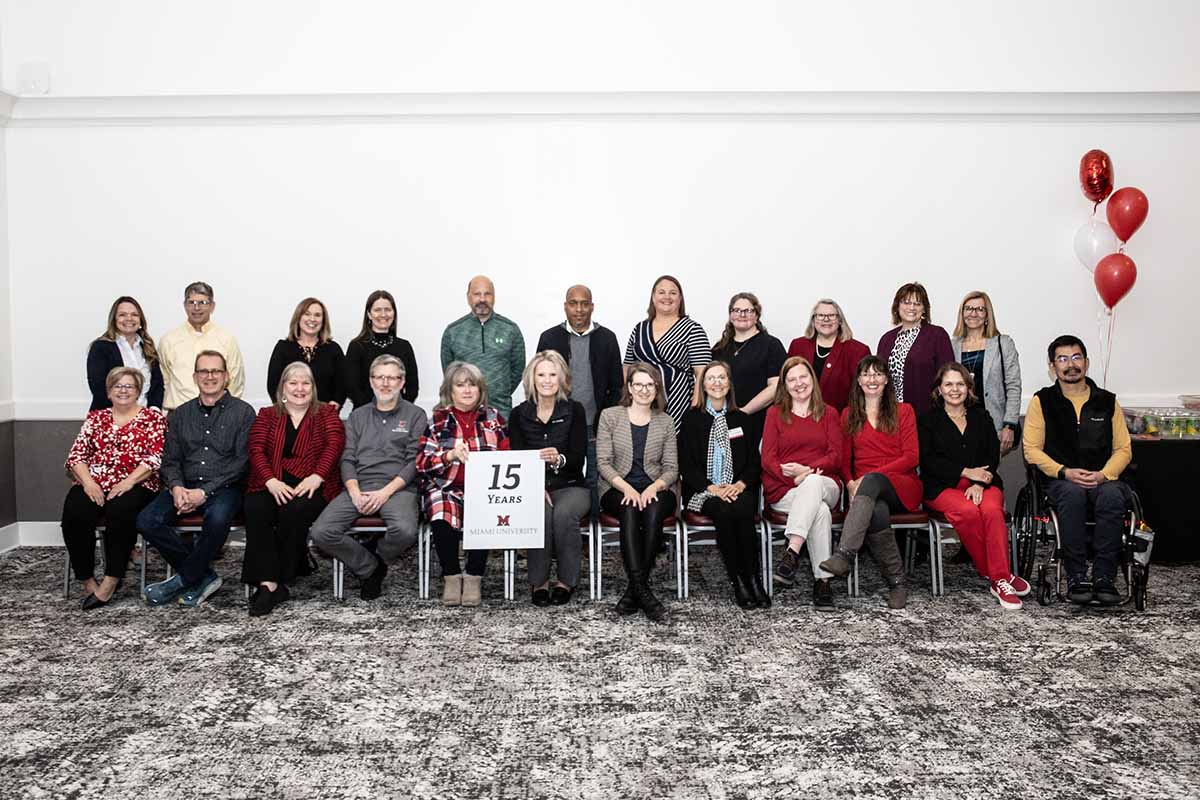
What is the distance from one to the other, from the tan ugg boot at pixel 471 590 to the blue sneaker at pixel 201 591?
1201 mm

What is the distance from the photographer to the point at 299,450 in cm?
515

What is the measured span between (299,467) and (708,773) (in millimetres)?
2863

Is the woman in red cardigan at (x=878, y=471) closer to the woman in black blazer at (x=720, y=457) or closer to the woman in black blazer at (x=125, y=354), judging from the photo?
the woman in black blazer at (x=720, y=457)

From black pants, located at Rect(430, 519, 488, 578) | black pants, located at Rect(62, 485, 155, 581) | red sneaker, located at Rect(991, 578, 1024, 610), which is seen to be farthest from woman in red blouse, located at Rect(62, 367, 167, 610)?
red sneaker, located at Rect(991, 578, 1024, 610)

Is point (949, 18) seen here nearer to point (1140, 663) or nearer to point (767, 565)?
point (767, 565)

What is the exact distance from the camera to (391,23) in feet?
21.5

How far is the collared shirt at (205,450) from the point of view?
202 inches

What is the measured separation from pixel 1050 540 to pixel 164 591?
4.34 metres

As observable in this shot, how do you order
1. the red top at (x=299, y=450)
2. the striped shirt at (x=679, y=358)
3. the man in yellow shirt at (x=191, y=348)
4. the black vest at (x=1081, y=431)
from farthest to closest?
the man in yellow shirt at (x=191, y=348) → the striped shirt at (x=679, y=358) → the black vest at (x=1081, y=431) → the red top at (x=299, y=450)

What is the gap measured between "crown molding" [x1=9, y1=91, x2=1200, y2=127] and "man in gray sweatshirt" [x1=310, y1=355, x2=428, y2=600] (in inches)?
83.9

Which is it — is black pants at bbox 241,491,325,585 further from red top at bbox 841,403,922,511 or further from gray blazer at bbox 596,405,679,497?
red top at bbox 841,403,922,511

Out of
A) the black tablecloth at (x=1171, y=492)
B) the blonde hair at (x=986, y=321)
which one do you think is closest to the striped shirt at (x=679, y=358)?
the blonde hair at (x=986, y=321)

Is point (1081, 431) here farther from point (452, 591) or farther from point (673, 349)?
point (452, 591)

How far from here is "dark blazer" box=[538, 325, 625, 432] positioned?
5.73m
